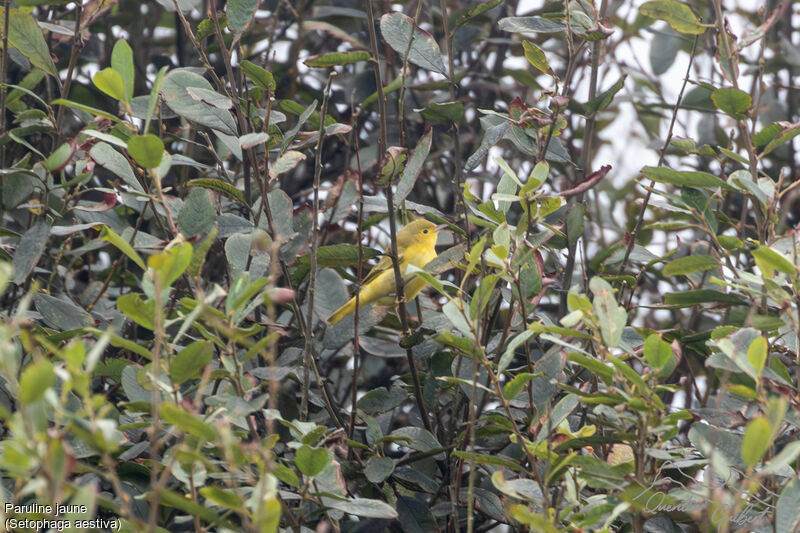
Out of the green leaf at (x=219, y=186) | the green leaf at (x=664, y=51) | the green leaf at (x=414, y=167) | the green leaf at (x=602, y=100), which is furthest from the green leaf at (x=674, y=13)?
the green leaf at (x=664, y=51)

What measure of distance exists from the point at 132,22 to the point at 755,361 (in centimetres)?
291

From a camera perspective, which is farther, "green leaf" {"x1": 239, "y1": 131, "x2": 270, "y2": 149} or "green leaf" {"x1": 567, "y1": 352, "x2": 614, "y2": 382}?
"green leaf" {"x1": 239, "y1": 131, "x2": 270, "y2": 149}

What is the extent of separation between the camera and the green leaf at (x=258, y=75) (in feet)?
6.41

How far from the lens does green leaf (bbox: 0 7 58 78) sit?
2213mm

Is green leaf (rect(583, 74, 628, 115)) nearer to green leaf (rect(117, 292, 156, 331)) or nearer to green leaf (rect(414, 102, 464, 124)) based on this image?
green leaf (rect(414, 102, 464, 124))

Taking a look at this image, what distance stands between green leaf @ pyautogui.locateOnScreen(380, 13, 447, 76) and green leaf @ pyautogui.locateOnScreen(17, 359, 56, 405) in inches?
57.1

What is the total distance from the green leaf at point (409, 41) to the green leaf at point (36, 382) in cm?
145

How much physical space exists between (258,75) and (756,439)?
136cm

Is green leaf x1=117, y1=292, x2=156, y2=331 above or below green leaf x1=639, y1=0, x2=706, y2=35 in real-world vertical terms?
below

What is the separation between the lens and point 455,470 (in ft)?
6.98

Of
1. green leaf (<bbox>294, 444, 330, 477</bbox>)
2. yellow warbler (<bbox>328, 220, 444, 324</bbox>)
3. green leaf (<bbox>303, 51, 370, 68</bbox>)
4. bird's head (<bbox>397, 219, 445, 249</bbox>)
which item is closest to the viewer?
green leaf (<bbox>294, 444, 330, 477</bbox>)

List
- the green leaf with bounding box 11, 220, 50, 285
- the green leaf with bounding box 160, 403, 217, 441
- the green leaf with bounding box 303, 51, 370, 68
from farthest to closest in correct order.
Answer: the green leaf with bounding box 11, 220, 50, 285
the green leaf with bounding box 303, 51, 370, 68
the green leaf with bounding box 160, 403, 217, 441

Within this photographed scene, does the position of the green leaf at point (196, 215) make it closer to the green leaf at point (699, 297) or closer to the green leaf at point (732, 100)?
the green leaf at point (699, 297)

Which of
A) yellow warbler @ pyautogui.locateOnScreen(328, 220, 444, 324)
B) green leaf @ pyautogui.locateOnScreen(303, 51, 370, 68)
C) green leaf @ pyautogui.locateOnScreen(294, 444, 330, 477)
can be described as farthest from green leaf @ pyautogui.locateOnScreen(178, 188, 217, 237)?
yellow warbler @ pyautogui.locateOnScreen(328, 220, 444, 324)
